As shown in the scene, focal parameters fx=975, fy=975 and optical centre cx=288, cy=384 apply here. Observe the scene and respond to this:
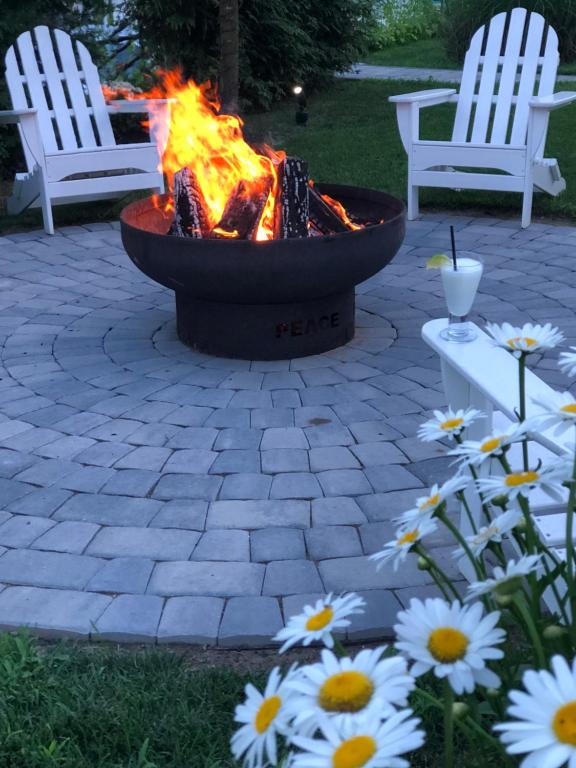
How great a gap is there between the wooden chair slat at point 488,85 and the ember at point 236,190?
2.17m

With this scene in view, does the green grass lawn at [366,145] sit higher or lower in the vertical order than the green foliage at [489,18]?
lower

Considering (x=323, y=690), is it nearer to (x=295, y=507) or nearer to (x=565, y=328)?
(x=295, y=507)

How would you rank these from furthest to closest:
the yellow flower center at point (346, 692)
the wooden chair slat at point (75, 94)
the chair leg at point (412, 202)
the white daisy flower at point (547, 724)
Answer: the wooden chair slat at point (75, 94) → the chair leg at point (412, 202) → the yellow flower center at point (346, 692) → the white daisy flower at point (547, 724)

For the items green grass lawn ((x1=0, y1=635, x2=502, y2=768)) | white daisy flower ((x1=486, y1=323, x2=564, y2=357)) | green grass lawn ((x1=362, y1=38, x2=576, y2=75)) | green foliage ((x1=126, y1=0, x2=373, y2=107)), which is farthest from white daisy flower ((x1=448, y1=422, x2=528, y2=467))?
green grass lawn ((x1=362, y1=38, x2=576, y2=75))

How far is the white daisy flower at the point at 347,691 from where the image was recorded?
89 cm

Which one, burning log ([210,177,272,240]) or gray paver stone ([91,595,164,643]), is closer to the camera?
gray paver stone ([91,595,164,643])

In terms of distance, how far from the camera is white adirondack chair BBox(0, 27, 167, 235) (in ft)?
19.2

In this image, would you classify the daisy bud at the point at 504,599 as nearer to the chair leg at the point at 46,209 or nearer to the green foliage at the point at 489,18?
the chair leg at the point at 46,209

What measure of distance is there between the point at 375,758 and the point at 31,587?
1.79m

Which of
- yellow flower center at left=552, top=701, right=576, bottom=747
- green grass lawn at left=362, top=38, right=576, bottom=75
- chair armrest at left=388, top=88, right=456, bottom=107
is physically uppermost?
yellow flower center at left=552, top=701, right=576, bottom=747

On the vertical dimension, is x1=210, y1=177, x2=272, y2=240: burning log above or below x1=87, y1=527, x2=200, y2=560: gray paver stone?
above

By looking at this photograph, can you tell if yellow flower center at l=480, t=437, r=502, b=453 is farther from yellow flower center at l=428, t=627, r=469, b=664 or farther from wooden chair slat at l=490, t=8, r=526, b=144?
wooden chair slat at l=490, t=8, r=526, b=144

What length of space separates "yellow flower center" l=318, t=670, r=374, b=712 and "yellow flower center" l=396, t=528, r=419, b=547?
0.95 ft

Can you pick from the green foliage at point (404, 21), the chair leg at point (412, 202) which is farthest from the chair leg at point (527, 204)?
the green foliage at point (404, 21)
